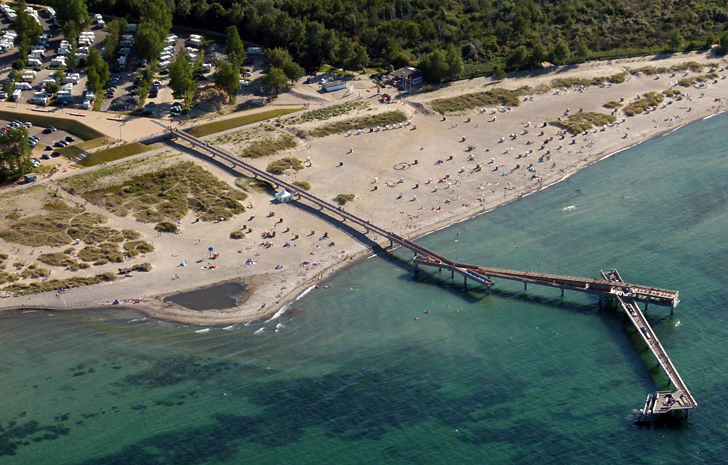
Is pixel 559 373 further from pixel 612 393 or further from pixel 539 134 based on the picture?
pixel 539 134

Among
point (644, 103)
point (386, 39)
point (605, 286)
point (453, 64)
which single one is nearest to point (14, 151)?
point (386, 39)

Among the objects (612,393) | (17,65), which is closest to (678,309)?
(612,393)

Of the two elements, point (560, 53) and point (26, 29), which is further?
point (560, 53)

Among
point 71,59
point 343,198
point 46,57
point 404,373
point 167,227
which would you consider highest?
point 71,59

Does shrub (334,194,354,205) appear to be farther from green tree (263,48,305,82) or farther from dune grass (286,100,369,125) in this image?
green tree (263,48,305,82)

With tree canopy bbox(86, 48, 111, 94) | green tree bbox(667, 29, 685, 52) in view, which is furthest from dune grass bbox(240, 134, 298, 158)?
green tree bbox(667, 29, 685, 52)

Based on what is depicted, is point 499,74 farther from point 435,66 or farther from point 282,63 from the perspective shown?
point 282,63
